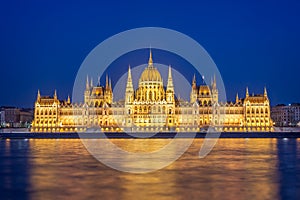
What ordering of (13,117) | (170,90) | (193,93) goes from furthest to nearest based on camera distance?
(13,117) → (193,93) → (170,90)

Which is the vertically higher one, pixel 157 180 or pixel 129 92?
pixel 129 92

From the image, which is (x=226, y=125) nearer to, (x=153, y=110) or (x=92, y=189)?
(x=153, y=110)

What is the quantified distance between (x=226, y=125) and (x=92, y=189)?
103 m

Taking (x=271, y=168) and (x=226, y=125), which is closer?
(x=271, y=168)

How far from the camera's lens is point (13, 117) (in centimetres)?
16212

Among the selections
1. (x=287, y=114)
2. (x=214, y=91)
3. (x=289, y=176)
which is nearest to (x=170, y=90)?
(x=214, y=91)

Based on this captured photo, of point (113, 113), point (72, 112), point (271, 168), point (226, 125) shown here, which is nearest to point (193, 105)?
point (226, 125)

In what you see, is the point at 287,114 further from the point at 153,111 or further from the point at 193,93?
the point at 153,111

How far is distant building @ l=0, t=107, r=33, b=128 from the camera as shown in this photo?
151 metres

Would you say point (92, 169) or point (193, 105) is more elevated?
point (193, 105)

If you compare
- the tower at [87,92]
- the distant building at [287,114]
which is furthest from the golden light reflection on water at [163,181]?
the distant building at [287,114]

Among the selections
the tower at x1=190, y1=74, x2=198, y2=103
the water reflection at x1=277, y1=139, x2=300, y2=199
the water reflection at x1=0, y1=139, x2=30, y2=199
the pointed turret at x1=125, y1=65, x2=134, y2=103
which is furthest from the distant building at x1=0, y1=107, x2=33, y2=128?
the water reflection at x1=277, y1=139, x2=300, y2=199

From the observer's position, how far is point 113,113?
Result: 5079 inches

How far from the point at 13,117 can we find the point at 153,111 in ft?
205
